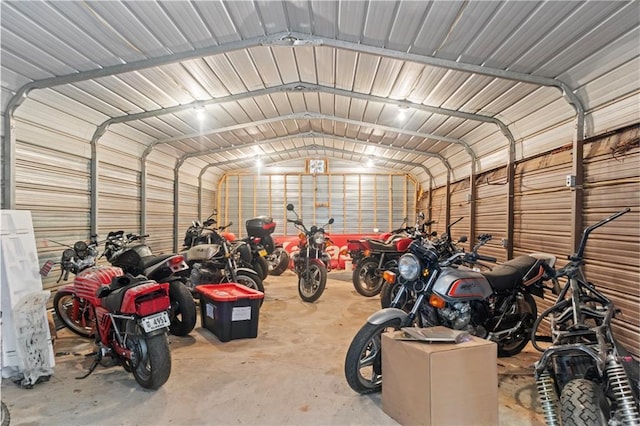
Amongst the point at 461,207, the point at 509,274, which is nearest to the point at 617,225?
the point at 509,274

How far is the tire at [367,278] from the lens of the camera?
19.3 ft

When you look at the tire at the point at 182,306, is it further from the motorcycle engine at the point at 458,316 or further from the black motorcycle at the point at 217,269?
the motorcycle engine at the point at 458,316

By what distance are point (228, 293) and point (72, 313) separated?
1.54 metres

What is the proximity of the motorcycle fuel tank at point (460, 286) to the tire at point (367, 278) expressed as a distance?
3.26m

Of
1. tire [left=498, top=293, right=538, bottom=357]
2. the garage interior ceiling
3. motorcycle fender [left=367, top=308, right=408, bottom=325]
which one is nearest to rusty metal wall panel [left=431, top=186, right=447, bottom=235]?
the garage interior ceiling

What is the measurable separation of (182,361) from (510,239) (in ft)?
13.8

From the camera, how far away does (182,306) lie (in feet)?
11.8

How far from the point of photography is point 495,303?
3.03 meters

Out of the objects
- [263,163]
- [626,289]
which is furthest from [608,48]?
[263,163]

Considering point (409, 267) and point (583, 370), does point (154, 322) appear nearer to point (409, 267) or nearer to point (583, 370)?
point (409, 267)

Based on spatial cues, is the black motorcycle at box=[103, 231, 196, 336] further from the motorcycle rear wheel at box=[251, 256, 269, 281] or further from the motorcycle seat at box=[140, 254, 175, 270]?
the motorcycle rear wheel at box=[251, 256, 269, 281]

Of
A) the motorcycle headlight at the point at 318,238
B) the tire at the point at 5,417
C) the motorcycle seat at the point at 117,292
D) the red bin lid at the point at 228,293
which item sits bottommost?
the tire at the point at 5,417

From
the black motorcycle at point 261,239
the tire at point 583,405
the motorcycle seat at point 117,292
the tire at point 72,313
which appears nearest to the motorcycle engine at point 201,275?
the tire at point 72,313

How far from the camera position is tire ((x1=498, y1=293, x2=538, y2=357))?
3.15m
